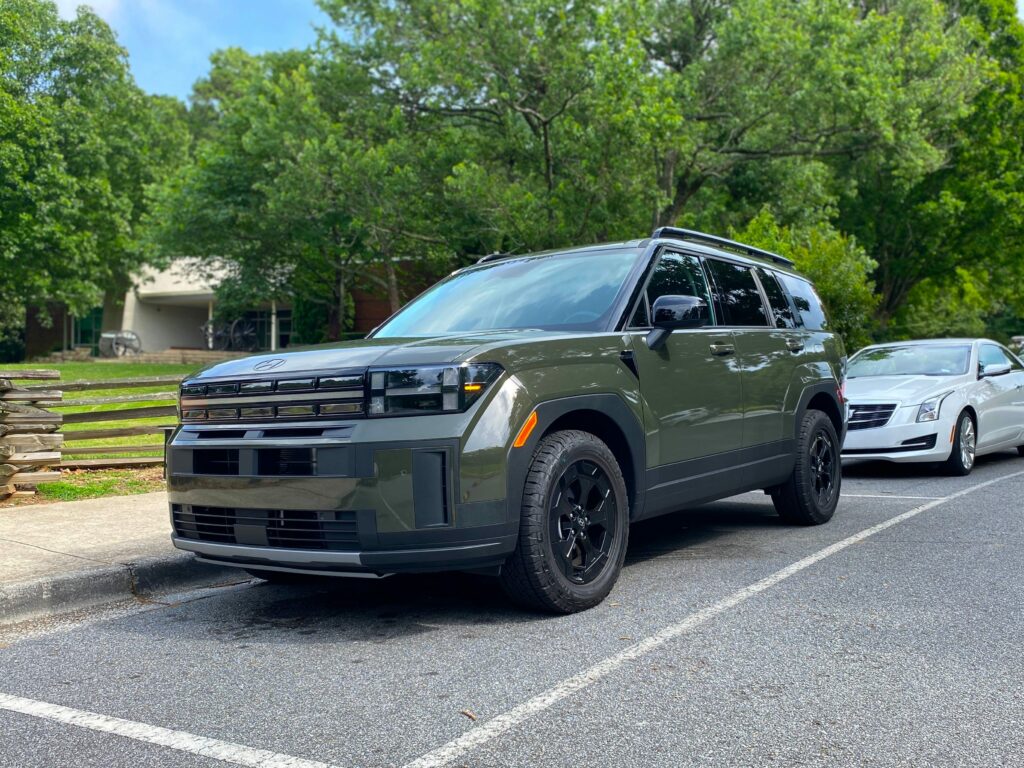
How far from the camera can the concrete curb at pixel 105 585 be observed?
205 inches

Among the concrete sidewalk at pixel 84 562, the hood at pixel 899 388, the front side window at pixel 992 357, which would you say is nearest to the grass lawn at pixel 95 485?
the concrete sidewalk at pixel 84 562

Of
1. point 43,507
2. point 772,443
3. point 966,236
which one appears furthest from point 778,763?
point 966,236

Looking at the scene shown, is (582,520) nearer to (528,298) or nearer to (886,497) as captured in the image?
(528,298)

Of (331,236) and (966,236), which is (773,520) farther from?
Answer: (966,236)

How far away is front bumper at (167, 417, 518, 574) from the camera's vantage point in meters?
4.30

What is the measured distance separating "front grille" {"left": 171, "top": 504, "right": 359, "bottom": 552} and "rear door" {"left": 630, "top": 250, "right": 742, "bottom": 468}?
1.84 meters

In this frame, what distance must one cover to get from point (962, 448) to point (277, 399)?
853cm

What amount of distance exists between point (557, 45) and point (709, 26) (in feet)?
17.3

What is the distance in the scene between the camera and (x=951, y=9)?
1153 inches

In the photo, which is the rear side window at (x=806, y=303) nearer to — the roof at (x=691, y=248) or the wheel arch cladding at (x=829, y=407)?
the roof at (x=691, y=248)

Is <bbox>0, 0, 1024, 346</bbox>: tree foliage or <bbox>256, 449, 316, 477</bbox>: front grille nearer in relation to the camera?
<bbox>256, 449, 316, 477</bbox>: front grille

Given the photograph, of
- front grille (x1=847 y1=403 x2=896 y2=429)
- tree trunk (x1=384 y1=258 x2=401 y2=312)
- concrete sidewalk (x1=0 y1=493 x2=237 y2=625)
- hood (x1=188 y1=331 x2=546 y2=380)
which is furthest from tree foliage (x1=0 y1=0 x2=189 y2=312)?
hood (x1=188 y1=331 x2=546 y2=380)

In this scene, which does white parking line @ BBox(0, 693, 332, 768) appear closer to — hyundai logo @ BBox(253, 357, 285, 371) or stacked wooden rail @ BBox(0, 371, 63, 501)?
hyundai logo @ BBox(253, 357, 285, 371)

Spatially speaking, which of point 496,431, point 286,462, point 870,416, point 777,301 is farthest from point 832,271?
point 286,462
